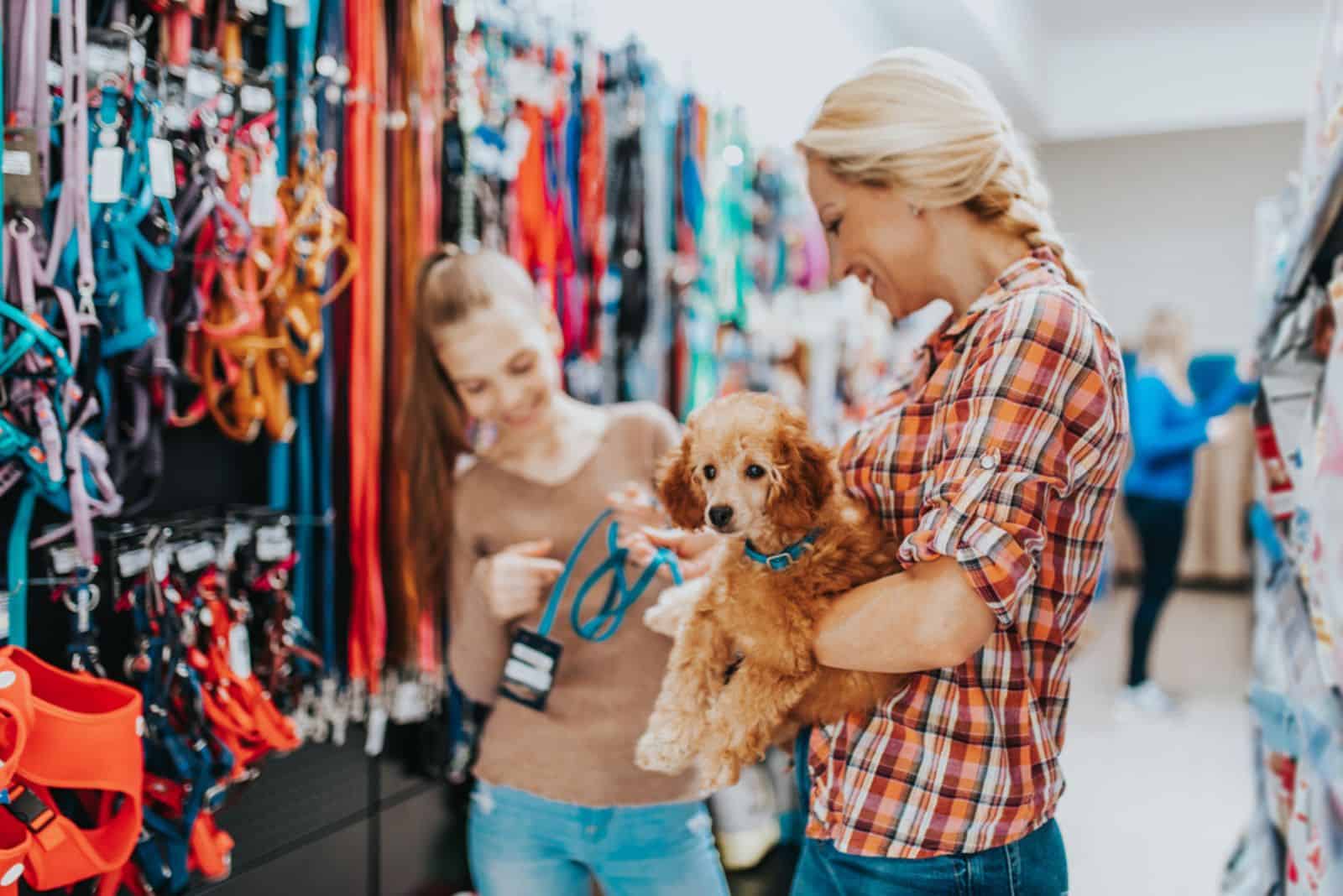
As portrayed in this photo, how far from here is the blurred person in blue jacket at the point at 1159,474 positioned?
4.45 meters

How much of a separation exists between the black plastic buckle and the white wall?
7372 mm

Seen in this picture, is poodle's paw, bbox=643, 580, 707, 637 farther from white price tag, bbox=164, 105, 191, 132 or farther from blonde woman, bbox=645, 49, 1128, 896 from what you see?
white price tag, bbox=164, 105, 191, 132

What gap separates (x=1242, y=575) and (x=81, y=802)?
304 inches

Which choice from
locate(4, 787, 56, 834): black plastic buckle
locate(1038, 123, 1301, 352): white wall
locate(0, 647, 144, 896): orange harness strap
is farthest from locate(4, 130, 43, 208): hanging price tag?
locate(1038, 123, 1301, 352): white wall

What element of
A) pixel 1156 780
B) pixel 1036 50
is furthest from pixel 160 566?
pixel 1036 50

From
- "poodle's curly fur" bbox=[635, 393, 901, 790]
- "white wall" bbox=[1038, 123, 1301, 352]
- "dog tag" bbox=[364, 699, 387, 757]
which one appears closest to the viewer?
"poodle's curly fur" bbox=[635, 393, 901, 790]

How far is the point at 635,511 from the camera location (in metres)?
1.46

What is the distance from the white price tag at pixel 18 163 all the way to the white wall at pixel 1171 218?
284 inches

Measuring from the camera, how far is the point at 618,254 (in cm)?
246

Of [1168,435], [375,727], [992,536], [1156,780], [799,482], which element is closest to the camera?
[992,536]

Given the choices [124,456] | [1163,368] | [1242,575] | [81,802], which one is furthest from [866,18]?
[1242,575]

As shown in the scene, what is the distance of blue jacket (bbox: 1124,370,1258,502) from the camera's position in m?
4.44

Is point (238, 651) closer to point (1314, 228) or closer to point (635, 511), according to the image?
point (635, 511)

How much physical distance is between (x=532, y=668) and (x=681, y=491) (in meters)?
0.48
